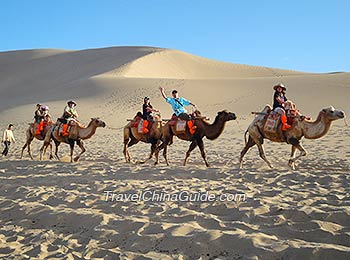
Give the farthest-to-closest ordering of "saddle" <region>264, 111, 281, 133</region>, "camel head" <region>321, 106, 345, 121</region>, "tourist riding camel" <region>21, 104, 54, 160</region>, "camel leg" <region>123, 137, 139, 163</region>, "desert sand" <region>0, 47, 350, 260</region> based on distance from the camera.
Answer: "tourist riding camel" <region>21, 104, 54, 160</region>, "camel leg" <region>123, 137, 139, 163</region>, "saddle" <region>264, 111, 281, 133</region>, "camel head" <region>321, 106, 345, 121</region>, "desert sand" <region>0, 47, 350, 260</region>

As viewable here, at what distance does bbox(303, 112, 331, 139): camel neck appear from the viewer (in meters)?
9.10

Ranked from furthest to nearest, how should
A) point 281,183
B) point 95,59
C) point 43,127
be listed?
point 95,59, point 43,127, point 281,183

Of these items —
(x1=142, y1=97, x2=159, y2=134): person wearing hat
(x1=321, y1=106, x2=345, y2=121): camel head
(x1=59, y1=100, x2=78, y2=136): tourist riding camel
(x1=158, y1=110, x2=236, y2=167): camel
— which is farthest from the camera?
(x1=59, y1=100, x2=78, y2=136): tourist riding camel

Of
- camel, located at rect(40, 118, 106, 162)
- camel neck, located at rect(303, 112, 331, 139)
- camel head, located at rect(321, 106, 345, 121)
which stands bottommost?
camel, located at rect(40, 118, 106, 162)

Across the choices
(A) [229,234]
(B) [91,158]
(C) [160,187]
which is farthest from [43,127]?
(A) [229,234]

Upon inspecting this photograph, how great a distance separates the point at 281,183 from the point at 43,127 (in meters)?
9.60

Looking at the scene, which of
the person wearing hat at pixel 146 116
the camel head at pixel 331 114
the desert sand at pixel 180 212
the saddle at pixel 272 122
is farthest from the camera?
the person wearing hat at pixel 146 116

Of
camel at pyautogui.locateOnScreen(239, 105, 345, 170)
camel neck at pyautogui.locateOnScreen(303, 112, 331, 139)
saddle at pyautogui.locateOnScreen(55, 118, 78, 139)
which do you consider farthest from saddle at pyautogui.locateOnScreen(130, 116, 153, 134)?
camel neck at pyautogui.locateOnScreen(303, 112, 331, 139)

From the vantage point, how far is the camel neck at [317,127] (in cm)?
910

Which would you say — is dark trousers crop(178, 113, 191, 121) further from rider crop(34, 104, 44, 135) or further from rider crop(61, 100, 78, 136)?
rider crop(34, 104, 44, 135)

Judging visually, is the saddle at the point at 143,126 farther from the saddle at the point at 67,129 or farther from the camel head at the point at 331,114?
the camel head at the point at 331,114

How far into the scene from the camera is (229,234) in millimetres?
4238

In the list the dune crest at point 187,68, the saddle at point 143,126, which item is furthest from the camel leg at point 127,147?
the dune crest at point 187,68

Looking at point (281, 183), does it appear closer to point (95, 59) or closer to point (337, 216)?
point (337, 216)
